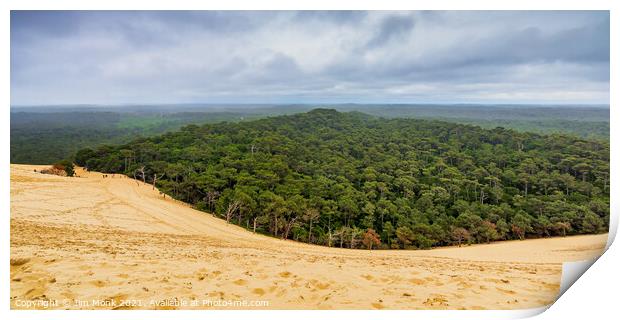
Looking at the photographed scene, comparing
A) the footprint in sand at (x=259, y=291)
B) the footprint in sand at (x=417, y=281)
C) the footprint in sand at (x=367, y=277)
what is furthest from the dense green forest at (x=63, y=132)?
the footprint in sand at (x=417, y=281)

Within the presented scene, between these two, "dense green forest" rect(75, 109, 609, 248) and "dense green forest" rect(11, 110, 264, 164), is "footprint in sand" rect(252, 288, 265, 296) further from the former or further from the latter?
"dense green forest" rect(11, 110, 264, 164)

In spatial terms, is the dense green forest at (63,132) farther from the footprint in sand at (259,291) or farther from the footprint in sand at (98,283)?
the footprint in sand at (259,291)

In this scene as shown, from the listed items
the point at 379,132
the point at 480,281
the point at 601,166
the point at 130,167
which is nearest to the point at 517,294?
the point at 480,281

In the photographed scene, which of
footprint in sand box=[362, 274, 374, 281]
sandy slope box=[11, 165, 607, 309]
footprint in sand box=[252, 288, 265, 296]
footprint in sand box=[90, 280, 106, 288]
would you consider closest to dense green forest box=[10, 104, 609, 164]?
sandy slope box=[11, 165, 607, 309]

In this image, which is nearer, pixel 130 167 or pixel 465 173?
pixel 130 167

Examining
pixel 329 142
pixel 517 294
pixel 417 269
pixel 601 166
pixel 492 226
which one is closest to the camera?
pixel 517 294

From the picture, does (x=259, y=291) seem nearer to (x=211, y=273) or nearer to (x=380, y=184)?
(x=211, y=273)

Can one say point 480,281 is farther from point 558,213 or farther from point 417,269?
point 558,213
